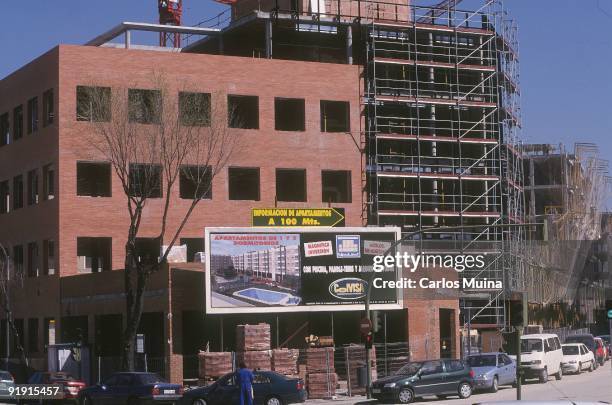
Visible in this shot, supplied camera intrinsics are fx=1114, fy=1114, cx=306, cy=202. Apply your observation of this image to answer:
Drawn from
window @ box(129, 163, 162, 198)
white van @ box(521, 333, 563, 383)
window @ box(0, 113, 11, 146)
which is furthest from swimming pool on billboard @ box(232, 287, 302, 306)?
window @ box(0, 113, 11, 146)

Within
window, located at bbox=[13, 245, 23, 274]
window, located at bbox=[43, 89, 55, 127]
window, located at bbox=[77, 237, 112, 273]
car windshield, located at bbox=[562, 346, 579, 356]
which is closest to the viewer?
car windshield, located at bbox=[562, 346, 579, 356]

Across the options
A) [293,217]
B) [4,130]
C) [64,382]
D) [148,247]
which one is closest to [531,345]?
[293,217]

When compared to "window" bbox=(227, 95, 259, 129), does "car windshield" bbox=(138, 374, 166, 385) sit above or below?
below

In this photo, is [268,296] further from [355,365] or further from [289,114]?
[289,114]

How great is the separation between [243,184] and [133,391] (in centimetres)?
2865

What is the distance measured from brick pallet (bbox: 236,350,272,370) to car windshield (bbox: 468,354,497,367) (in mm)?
8209

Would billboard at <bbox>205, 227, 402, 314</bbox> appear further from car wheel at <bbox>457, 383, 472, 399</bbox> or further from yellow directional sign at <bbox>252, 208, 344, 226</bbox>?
car wheel at <bbox>457, 383, 472, 399</bbox>

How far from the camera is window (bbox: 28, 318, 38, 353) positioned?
6228 centimetres

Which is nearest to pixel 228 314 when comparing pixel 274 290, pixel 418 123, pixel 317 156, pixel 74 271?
pixel 274 290

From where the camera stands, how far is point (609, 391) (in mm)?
39188

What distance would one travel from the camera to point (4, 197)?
67.8 metres

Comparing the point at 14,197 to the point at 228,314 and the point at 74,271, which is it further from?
the point at 228,314

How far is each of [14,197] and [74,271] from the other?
9.43 m

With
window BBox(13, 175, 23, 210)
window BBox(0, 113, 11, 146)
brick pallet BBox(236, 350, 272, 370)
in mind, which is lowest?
brick pallet BBox(236, 350, 272, 370)
